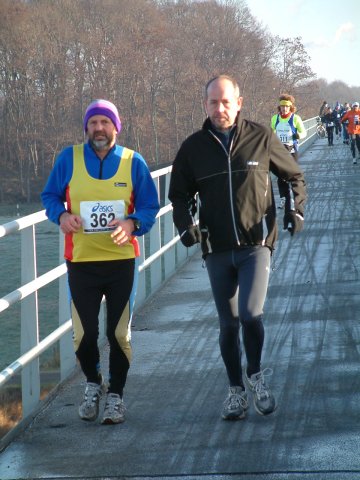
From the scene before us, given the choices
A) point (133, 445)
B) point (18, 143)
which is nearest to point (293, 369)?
point (133, 445)

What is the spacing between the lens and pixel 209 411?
21.2 ft

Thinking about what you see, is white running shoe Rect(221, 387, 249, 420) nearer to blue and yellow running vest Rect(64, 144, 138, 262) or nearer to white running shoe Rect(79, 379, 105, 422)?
white running shoe Rect(79, 379, 105, 422)

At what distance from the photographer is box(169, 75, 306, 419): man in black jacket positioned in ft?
19.4

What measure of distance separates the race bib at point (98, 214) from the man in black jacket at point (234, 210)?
1.13 feet

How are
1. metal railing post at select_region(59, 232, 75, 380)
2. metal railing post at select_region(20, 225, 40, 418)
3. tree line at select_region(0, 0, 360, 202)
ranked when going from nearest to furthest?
metal railing post at select_region(20, 225, 40, 418)
metal railing post at select_region(59, 232, 75, 380)
tree line at select_region(0, 0, 360, 202)

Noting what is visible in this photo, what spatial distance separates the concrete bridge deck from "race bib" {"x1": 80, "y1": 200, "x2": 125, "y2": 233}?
44.2 inches

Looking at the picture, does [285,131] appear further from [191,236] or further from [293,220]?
[191,236]

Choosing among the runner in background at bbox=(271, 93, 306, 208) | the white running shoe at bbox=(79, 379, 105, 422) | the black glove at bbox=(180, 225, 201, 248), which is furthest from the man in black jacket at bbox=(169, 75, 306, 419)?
the runner in background at bbox=(271, 93, 306, 208)

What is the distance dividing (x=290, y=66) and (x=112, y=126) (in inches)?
4349

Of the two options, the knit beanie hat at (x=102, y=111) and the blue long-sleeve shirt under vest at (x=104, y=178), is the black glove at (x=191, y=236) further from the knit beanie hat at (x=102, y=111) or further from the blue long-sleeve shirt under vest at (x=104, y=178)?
the knit beanie hat at (x=102, y=111)

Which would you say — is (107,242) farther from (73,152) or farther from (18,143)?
(18,143)

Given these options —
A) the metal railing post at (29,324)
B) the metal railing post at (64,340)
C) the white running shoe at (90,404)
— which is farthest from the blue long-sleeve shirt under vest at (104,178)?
the metal railing post at (64,340)

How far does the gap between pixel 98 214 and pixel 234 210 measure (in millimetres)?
752

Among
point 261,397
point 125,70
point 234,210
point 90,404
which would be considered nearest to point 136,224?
point 234,210
